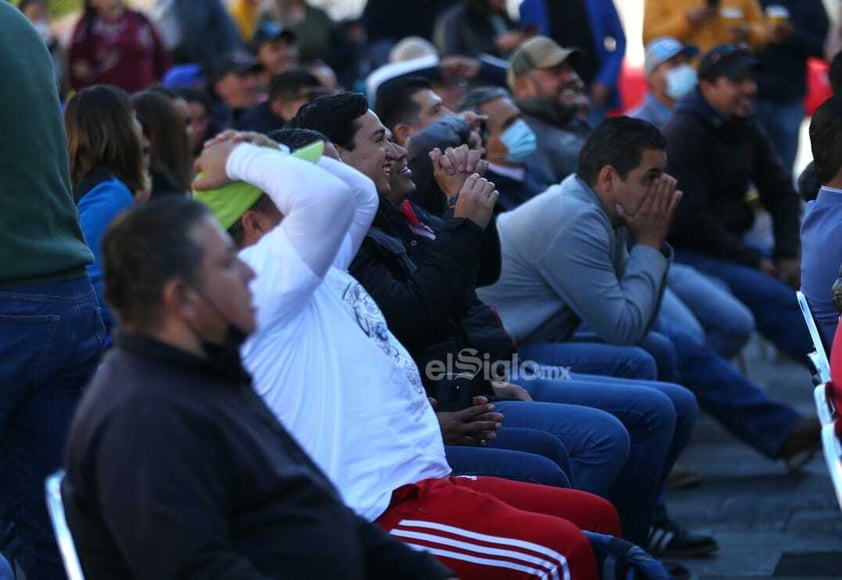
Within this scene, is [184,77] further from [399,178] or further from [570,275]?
[399,178]

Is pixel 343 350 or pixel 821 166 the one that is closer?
pixel 343 350

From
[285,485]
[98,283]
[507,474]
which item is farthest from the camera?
[98,283]

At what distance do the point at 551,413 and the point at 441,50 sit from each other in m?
5.72

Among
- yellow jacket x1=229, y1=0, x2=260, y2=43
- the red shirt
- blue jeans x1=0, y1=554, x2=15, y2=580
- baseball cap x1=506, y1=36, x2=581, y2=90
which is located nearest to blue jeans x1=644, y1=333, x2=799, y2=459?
baseball cap x1=506, y1=36, x2=581, y2=90

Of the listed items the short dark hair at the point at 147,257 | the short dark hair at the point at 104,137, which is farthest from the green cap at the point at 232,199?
the short dark hair at the point at 104,137

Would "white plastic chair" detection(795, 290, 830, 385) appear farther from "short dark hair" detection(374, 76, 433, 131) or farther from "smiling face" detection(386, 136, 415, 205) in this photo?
"short dark hair" detection(374, 76, 433, 131)

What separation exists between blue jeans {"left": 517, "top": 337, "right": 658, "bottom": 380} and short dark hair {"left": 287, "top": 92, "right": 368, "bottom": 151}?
1387 millimetres

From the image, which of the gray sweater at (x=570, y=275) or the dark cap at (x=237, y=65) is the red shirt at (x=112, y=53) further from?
the gray sweater at (x=570, y=275)

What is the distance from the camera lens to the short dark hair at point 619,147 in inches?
213

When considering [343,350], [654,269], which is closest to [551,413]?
[654,269]

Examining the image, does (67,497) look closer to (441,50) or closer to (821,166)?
(821,166)

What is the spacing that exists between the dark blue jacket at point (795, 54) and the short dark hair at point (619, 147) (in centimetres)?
460

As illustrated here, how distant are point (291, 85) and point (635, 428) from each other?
117 inches

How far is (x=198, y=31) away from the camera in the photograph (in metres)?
10.4
